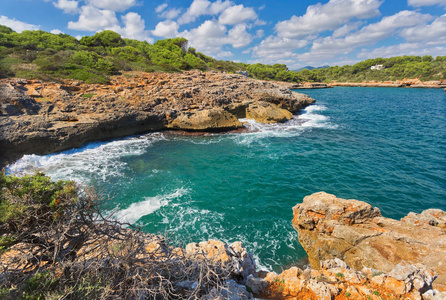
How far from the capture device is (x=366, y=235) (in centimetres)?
828

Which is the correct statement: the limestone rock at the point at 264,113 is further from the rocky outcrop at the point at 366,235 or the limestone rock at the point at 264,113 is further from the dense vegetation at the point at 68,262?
the dense vegetation at the point at 68,262

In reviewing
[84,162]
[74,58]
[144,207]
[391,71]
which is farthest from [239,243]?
[391,71]

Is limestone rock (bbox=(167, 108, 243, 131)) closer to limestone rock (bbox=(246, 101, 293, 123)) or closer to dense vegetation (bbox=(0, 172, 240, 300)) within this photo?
limestone rock (bbox=(246, 101, 293, 123))

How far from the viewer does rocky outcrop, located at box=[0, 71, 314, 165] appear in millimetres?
19641

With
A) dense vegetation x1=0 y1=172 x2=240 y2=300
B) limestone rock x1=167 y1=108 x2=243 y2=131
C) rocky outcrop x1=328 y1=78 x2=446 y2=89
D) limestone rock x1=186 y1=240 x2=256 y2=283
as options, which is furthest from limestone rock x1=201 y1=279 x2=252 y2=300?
rocky outcrop x1=328 y1=78 x2=446 y2=89

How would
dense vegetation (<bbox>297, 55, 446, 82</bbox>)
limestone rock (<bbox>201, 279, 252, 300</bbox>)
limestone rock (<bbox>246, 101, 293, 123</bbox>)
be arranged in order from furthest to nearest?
1. dense vegetation (<bbox>297, 55, 446, 82</bbox>)
2. limestone rock (<bbox>246, 101, 293, 123</bbox>)
3. limestone rock (<bbox>201, 279, 252, 300</bbox>)

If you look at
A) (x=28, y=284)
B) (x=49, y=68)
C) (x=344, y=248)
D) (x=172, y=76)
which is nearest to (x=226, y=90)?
(x=172, y=76)

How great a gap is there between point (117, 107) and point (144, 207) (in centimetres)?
1766

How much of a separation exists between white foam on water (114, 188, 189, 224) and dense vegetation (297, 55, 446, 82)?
4828 inches

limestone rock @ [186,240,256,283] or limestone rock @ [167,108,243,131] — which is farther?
limestone rock @ [167,108,243,131]

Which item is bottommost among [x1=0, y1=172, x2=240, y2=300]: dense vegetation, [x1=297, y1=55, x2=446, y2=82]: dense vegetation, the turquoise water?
the turquoise water

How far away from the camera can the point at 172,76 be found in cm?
3694

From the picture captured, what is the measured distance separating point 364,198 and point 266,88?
105ft

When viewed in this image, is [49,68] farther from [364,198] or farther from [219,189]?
[364,198]
